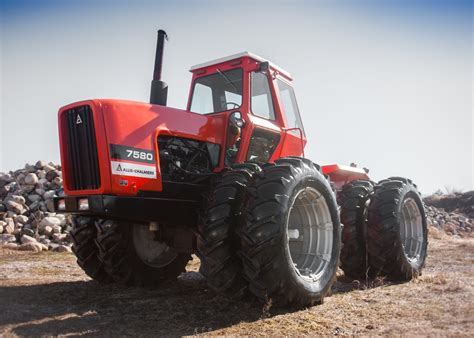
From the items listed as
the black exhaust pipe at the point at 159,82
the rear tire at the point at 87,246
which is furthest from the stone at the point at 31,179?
the black exhaust pipe at the point at 159,82

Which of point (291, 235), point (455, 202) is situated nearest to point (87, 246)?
point (291, 235)

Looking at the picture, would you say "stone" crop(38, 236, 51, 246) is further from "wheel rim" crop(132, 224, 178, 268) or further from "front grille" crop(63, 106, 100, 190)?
"front grille" crop(63, 106, 100, 190)

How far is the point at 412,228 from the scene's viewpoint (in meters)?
7.35

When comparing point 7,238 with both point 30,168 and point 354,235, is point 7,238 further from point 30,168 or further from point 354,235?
point 354,235

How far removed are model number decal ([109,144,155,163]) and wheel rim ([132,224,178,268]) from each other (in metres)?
1.44

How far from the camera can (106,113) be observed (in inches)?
186

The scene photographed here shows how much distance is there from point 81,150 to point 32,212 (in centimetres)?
847

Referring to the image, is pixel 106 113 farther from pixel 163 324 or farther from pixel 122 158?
pixel 163 324

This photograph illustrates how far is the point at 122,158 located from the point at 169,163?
0.68 metres

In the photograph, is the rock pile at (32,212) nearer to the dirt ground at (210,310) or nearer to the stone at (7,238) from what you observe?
the stone at (7,238)

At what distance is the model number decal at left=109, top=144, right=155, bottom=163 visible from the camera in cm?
466

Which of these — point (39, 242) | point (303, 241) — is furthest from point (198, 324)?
point (39, 242)

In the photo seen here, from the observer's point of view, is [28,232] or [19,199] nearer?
[28,232]

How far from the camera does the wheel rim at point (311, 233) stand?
206 inches
